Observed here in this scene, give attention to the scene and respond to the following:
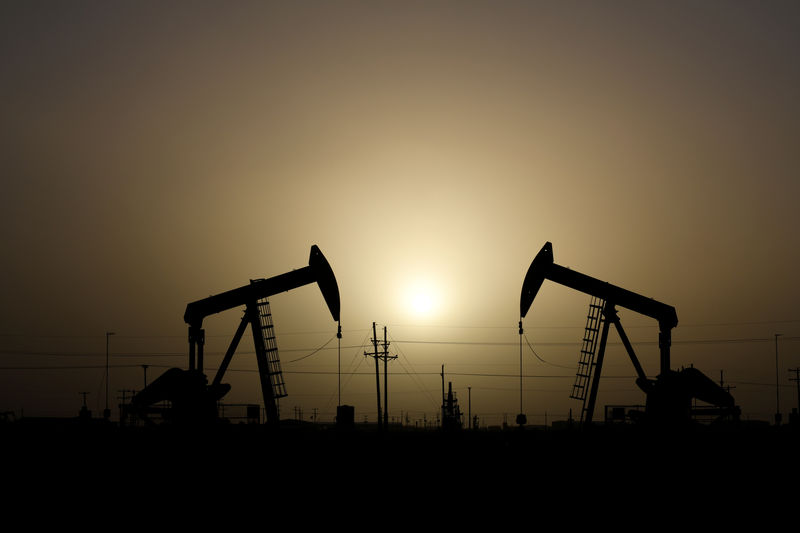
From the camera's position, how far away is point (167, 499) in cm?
1576

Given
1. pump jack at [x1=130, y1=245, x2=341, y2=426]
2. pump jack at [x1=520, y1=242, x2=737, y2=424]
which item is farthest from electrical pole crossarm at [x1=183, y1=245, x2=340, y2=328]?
pump jack at [x1=520, y1=242, x2=737, y2=424]

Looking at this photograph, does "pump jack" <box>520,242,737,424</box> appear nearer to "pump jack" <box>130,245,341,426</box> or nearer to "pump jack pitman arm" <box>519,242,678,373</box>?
"pump jack pitman arm" <box>519,242,678,373</box>

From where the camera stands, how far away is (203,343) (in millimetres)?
23172

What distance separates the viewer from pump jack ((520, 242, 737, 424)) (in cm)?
2333

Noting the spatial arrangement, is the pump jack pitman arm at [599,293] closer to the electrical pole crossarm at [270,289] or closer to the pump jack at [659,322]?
the pump jack at [659,322]

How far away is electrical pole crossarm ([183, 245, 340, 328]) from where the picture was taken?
75.2ft

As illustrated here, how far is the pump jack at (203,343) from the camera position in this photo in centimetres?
2298

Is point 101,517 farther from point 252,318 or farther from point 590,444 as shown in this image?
point 590,444

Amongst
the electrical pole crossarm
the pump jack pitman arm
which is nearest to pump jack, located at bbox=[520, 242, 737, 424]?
the pump jack pitman arm

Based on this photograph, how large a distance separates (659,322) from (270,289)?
11046mm

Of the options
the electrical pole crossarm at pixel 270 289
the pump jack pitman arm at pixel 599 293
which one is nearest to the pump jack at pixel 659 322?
the pump jack pitman arm at pixel 599 293

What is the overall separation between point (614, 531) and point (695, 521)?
1777 millimetres

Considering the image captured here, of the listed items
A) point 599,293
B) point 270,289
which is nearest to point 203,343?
point 270,289

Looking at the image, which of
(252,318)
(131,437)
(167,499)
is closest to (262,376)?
(252,318)
